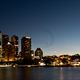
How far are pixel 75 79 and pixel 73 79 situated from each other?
581 mm

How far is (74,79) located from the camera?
8888 centimetres

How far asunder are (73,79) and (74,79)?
0.29 meters

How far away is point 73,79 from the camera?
3499 inches

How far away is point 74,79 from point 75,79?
0.30 metres

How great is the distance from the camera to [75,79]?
292 ft
